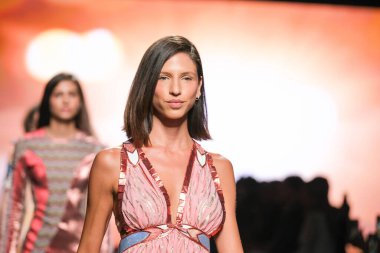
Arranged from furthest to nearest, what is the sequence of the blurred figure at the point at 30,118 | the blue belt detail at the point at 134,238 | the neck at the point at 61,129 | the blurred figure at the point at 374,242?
the blurred figure at the point at 30,118 → the blurred figure at the point at 374,242 → the neck at the point at 61,129 → the blue belt detail at the point at 134,238

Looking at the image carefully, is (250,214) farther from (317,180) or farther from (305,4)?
(305,4)

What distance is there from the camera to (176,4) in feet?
19.2

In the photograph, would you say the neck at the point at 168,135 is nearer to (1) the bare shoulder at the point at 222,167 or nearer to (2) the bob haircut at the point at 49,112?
(1) the bare shoulder at the point at 222,167

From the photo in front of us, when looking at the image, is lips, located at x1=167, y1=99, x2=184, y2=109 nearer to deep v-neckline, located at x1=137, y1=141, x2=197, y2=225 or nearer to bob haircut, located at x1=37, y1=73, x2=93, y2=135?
deep v-neckline, located at x1=137, y1=141, x2=197, y2=225

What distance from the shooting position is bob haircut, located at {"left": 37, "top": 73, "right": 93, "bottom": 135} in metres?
4.96

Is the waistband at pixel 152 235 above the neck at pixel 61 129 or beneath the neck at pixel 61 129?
beneath

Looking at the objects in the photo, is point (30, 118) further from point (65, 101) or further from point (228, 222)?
point (228, 222)

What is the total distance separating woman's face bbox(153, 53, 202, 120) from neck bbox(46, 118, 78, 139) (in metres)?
2.41

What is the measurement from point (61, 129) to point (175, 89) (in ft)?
8.29

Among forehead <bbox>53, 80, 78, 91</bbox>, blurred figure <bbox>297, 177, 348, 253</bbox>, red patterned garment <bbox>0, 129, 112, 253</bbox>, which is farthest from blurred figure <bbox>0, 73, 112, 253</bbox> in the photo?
blurred figure <bbox>297, 177, 348, 253</bbox>

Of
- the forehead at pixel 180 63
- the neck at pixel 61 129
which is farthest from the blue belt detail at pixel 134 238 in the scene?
the neck at pixel 61 129

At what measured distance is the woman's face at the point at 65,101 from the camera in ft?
16.2

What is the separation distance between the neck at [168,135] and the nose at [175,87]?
0.13m

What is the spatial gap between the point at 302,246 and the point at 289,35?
145 cm
